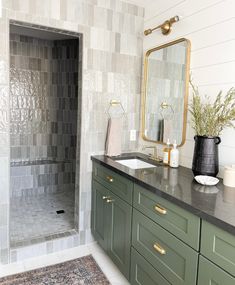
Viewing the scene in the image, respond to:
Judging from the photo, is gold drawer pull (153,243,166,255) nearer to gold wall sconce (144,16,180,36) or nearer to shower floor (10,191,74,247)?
shower floor (10,191,74,247)

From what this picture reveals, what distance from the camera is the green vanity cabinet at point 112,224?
1770 mm

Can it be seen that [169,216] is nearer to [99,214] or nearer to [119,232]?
[119,232]

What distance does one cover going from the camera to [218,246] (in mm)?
1026

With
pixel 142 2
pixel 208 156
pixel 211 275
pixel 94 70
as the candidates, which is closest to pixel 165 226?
pixel 211 275

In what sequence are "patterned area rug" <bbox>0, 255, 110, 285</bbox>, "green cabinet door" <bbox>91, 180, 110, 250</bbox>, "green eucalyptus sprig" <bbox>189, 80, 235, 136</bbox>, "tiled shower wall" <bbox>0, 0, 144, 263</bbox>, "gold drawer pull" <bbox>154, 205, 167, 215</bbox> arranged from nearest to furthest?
1. "gold drawer pull" <bbox>154, 205, 167, 215</bbox>
2. "green eucalyptus sprig" <bbox>189, 80, 235, 136</bbox>
3. "patterned area rug" <bbox>0, 255, 110, 285</bbox>
4. "tiled shower wall" <bbox>0, 0, 144, 263</bbox>
5. "green cabinet door" <bbox>91, 180, 110, 250</bbox>

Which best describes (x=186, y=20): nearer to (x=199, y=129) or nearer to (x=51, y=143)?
(x=199, y=129)

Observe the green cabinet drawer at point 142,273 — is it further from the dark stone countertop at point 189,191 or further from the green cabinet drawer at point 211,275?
the dark stone countertop at point 189,191

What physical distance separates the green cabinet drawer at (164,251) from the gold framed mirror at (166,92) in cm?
84

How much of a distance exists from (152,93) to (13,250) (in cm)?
197

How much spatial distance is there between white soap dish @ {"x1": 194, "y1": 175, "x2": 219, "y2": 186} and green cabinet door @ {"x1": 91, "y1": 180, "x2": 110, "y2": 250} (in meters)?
0.81

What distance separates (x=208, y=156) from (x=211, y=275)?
764mm

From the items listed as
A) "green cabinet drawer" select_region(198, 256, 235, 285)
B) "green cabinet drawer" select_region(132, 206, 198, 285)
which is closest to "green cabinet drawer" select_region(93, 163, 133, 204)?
"green cabinet drawer" select_region(132, 206, 198, 285)

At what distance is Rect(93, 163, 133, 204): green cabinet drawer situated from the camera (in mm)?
1738

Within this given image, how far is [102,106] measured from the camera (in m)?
2.39
